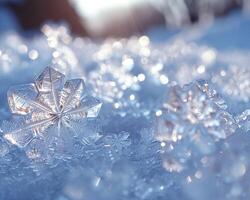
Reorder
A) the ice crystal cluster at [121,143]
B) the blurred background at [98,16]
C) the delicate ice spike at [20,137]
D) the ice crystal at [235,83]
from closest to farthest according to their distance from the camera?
the ice crystal cluster at [121,143] < the delicate ice spike at [20,137] < the ice crystal at [235,83] < the blurred background at [98,16]

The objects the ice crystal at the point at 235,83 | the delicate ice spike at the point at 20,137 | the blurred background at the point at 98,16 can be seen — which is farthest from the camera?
the blurred background at the point at 98,16

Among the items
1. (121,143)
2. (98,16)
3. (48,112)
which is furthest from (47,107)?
(98,16)

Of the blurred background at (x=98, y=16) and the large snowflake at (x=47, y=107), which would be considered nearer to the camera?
the large snowflake at (x=47, y=107)

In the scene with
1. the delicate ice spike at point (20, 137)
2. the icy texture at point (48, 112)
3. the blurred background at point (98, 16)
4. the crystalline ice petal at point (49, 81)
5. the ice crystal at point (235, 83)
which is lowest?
the delicate ice spike at point (20, 137)

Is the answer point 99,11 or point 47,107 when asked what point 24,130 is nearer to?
point 47,107

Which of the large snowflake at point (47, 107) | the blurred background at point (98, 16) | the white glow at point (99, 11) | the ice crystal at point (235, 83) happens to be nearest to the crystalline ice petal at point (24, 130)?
the large snowflake at point (47, 107)

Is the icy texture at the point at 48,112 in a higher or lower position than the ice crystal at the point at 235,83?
lower

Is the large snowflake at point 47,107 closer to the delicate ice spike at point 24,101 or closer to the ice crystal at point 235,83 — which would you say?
the delicate ice spike at point 24,101
